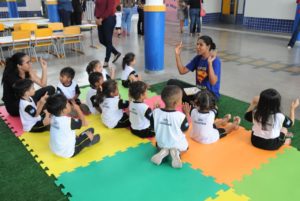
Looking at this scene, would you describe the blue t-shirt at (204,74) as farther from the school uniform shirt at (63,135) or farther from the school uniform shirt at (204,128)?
the school uniform shirt at (63,135)

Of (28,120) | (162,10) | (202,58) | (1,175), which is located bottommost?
(1,175)

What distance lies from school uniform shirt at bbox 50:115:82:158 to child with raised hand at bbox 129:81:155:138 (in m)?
0.59

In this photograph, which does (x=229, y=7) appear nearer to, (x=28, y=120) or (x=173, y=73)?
(x=173, y=73)

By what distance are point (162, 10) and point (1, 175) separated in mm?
3868

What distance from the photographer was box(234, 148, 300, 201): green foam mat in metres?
2.22

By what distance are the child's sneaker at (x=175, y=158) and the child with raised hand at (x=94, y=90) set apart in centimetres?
126

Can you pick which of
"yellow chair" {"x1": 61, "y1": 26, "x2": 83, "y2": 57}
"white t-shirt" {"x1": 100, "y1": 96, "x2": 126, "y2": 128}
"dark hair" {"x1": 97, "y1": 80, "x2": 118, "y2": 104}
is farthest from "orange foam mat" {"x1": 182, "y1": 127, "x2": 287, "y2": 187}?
"yellow chair" {"x1": 61, "y1": 26, "x2": 83, "y2": 57}

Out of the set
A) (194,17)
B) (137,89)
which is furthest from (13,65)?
(194,17)

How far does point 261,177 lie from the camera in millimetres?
2438

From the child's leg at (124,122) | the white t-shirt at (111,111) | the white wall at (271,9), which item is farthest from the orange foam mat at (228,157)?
the white wall at (271,9)

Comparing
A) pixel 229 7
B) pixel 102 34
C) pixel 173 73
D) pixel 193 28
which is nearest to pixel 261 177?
pixel 173 73

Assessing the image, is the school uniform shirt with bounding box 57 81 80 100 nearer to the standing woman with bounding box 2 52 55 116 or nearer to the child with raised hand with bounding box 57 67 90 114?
the child with raised hand with bounding box 57 67 90 114

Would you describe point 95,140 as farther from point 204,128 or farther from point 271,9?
point 271,9

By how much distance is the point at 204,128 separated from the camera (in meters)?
2.85
